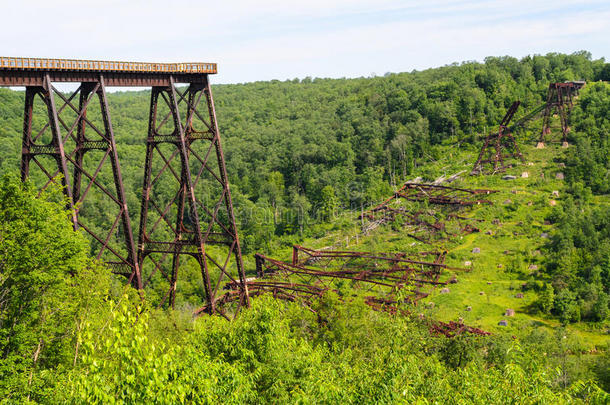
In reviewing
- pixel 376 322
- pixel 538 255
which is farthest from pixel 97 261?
pixel 538 255

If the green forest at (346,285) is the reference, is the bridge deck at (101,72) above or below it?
above

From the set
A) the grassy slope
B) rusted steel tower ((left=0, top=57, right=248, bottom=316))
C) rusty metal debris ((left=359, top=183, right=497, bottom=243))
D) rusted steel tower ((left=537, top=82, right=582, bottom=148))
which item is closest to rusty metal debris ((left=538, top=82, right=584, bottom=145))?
rusted steel tower ((left=537, top=82, right=582, bottom=148))

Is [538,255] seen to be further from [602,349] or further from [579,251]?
[602,349]

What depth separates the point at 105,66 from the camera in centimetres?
2191

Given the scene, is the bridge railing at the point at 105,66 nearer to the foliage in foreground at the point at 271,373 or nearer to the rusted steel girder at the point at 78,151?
the rusted steel girder at the point at 78,151

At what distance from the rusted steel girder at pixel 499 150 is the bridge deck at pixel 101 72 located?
162 ft

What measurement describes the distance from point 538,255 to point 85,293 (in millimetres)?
39460

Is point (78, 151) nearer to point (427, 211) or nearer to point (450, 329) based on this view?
point (450, 329)

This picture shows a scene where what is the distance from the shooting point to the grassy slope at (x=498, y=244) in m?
36.7

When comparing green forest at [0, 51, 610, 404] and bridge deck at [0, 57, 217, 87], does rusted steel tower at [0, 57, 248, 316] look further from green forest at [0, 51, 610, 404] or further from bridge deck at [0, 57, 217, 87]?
green forest at [0, 51, 610, 404]

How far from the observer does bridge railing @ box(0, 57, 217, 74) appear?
61.1 feet

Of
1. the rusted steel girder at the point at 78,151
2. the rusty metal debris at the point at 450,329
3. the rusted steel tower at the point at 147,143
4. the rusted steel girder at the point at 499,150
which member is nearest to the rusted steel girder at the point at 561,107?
the rusted steel girder at the point at 499,150

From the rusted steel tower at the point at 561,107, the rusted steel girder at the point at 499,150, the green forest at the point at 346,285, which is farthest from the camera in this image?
the rusted steel tower at the point at 561,107

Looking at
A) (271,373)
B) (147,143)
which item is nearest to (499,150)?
(147,143)
